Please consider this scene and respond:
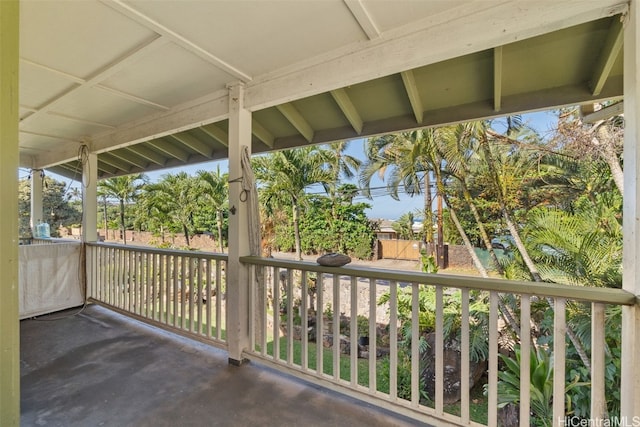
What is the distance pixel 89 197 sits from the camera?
4188mm

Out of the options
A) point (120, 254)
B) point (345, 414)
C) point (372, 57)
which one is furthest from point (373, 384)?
point (120, 254)

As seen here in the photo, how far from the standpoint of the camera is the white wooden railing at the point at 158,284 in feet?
9.64

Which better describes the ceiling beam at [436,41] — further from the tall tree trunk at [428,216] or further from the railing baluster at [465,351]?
the tall tree trunk at [428,216]

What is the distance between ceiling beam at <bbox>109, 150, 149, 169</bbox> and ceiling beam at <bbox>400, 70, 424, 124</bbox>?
13.8 feet

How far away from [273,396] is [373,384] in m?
0.71

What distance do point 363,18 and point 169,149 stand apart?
11.1 ft

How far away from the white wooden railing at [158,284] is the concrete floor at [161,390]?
0.25m

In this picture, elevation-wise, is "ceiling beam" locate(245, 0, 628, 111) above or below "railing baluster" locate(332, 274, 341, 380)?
above

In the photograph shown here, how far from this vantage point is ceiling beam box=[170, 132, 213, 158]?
12.1 feet

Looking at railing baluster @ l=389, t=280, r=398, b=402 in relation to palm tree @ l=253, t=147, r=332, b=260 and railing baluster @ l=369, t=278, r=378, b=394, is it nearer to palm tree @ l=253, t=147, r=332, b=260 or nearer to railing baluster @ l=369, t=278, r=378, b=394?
railing baluster @ l=369, t=278, r=378, b=394

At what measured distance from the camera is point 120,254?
12.6ft

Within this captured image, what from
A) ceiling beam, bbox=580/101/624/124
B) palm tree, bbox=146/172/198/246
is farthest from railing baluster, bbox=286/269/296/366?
→ palm tree, bbox=146/172/198/246

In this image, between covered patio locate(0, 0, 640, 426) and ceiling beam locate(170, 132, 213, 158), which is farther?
ceiling beam locate(170, 132, 213, 158)

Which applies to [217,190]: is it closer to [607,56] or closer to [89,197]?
[89,197]
